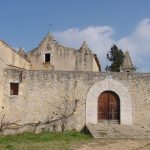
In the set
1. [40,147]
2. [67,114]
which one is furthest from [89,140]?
[67,114]

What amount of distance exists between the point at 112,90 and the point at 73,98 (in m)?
2.16

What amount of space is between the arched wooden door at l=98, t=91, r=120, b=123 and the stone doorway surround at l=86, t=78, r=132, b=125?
0.28 m

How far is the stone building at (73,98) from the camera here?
1941 cm

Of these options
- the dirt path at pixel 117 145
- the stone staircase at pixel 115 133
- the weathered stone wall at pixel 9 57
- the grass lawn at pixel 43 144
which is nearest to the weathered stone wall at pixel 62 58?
the weathered stone wall at pixel 9 57

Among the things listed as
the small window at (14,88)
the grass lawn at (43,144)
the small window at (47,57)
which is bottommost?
the grass lawn at (43,144)

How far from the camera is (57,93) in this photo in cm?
1977

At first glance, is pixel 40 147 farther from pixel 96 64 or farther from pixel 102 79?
pixel 96 64

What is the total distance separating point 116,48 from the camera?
4081 cm

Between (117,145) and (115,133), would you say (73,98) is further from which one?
(117,145)

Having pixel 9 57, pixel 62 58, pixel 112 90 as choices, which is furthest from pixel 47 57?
pixel 112 90

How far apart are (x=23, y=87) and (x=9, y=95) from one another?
82cm

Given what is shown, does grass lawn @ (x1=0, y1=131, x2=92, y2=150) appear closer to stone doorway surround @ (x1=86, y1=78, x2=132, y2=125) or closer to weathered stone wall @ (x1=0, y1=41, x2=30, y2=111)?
stone doorway surround @ (x1=86, y1=78, x2=132, y2=125)

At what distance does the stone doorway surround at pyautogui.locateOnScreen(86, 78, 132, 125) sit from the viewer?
1972 centimetres

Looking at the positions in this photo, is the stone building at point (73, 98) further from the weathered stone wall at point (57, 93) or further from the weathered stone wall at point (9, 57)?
the weathered stone wall at point (9, 57)
